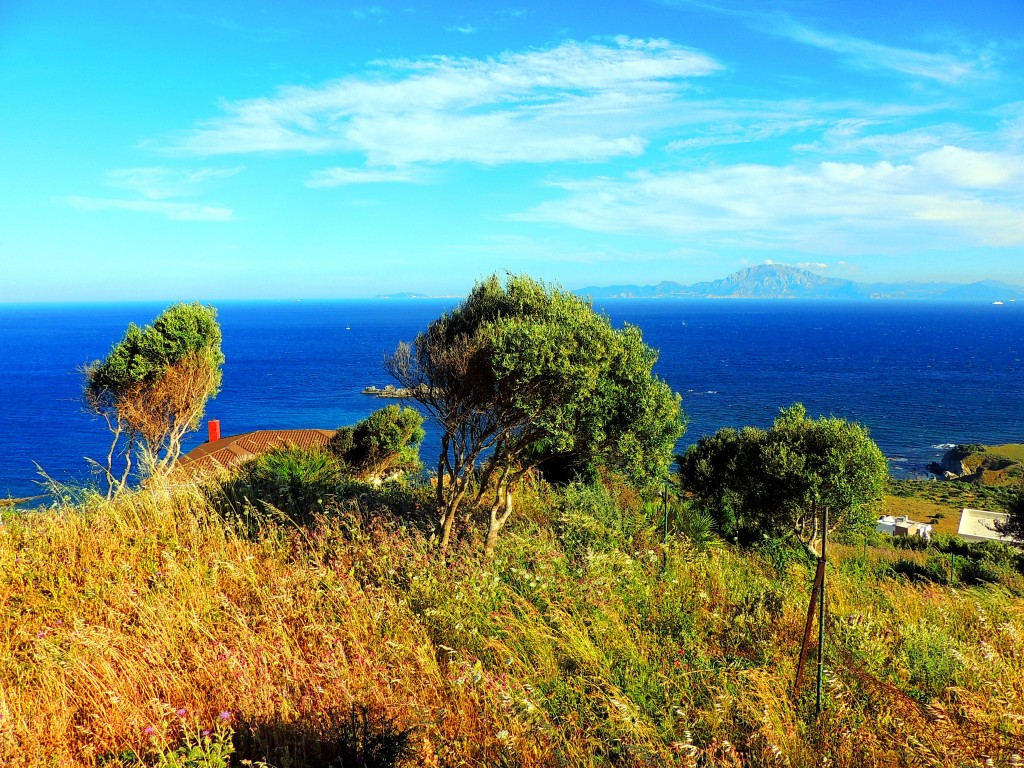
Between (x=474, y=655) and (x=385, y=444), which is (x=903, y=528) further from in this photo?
(x=474, y=655)

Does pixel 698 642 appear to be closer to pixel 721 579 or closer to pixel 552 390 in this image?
pixel 721 579

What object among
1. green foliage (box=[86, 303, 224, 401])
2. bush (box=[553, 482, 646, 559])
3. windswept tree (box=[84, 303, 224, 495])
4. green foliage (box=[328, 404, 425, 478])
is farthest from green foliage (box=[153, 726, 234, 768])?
green foliage (box=[328, 404, 425, 478])

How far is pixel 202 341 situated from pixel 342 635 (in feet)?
52.3

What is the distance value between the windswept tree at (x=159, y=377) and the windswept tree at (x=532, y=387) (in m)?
9.75

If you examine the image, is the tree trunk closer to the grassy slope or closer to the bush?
the bush

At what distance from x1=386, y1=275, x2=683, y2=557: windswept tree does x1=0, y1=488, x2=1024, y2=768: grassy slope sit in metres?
3.77

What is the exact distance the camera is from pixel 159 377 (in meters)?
17.1

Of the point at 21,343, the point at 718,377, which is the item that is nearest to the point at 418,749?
the point at 718,377

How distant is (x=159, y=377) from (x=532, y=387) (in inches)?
515

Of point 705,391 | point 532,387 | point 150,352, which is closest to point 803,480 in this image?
point 532,387

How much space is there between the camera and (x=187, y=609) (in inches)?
171

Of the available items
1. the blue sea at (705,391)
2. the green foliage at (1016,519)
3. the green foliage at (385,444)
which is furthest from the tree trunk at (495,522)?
the green foliage at (1016,519)

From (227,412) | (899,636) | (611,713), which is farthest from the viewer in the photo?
(227,412)

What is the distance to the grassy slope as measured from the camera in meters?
3.14
